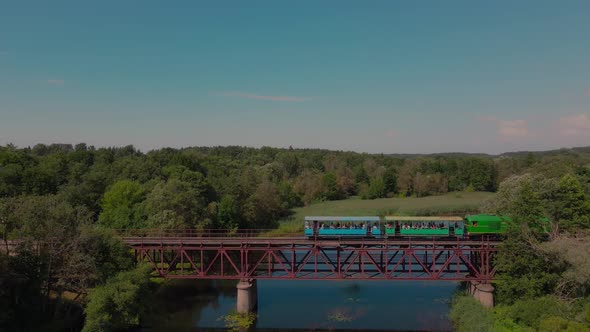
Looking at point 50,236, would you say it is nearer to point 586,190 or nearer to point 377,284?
point 377,284

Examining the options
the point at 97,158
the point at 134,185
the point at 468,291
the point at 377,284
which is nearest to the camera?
the point at 468,291

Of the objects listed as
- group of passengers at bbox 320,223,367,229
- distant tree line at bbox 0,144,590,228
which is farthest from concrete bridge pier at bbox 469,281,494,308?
distant tree line at bbox 0,144,590,228

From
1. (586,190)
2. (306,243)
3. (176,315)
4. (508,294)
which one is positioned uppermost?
(586,190)

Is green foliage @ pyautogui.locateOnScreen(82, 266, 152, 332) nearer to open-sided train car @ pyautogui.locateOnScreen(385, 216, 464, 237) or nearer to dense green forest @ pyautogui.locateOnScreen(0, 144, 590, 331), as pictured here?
dense green forest @ pyautogui.locateOnScreen(0, 144, 590, 331)

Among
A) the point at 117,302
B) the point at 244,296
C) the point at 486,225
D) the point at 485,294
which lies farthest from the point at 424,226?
the point at 117,302

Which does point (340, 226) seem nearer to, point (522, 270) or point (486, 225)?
point (486, 225)

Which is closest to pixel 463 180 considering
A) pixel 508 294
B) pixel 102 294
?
pixel 508 294

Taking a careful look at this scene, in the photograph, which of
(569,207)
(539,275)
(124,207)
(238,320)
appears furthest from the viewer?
(124,207)

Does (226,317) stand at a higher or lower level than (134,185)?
lower
